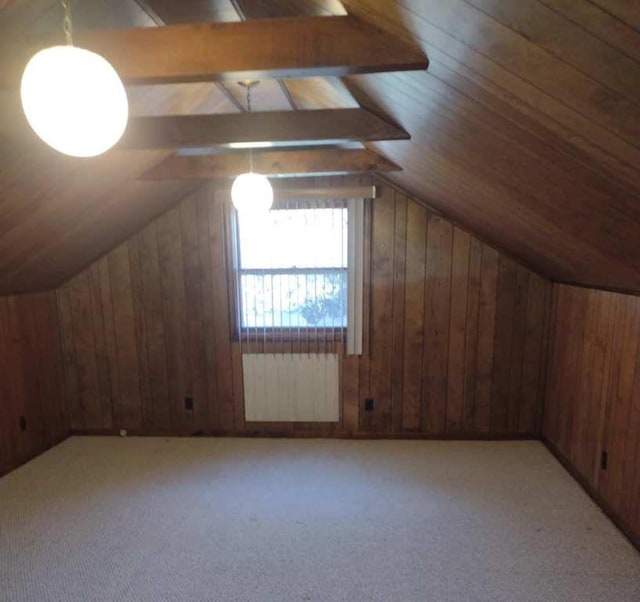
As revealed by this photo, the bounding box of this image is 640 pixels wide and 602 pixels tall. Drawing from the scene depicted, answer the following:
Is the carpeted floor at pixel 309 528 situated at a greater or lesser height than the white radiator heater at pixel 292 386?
lesser

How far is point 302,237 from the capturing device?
3115 mm

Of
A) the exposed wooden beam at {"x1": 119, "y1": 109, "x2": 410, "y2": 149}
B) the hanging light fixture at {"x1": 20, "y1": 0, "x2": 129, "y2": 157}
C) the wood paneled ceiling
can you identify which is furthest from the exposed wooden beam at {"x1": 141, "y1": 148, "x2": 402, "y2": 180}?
the hanging light fixture at {"x1": 20, "y1": 0, "x2": 129, "y2": 157}

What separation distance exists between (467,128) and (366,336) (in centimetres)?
202

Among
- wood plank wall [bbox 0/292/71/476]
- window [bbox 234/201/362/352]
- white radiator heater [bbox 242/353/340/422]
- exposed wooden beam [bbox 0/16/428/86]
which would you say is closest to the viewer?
exposed wooden beam [bbox 0/16/428/86]

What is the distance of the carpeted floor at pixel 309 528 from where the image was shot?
181cm

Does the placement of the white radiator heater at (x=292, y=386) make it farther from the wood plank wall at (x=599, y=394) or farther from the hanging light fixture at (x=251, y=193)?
the wood plank wall at (x=599, y=394)

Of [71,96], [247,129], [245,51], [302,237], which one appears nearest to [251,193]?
[247,129]

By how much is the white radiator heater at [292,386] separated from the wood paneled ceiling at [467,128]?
5.02 feet

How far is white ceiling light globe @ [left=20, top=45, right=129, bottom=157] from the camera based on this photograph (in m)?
0.87

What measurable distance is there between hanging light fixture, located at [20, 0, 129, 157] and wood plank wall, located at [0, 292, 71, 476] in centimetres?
257

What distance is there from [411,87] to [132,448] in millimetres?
3265

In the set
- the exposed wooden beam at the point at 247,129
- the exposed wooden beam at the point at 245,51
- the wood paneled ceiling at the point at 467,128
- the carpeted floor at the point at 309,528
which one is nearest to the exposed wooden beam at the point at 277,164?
the wood paneled ceiling at the point at 467,128

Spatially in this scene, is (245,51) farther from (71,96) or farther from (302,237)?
(302,237)

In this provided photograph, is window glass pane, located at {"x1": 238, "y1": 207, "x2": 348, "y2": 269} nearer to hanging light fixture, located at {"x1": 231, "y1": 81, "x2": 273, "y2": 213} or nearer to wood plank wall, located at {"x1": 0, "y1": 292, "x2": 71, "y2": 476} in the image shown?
hanging light fixture, located at {"x1": 231, "y1": 81, "x2": 273, "y2": 213}
